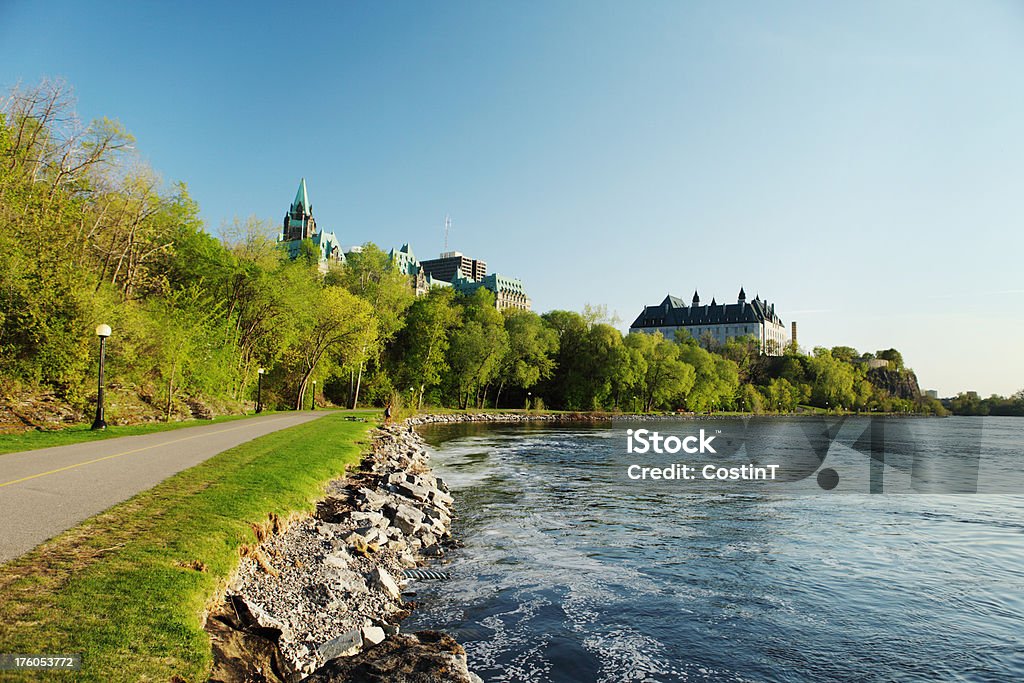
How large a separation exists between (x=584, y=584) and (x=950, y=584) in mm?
6839

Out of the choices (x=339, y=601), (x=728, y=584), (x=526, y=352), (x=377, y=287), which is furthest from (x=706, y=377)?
(x=339, y=601)

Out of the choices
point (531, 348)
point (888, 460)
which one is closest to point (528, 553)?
point (888, 460)

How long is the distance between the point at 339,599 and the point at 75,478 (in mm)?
6688

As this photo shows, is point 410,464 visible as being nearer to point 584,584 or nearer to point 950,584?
point 584,584

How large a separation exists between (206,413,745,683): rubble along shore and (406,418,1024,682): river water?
2.71ft

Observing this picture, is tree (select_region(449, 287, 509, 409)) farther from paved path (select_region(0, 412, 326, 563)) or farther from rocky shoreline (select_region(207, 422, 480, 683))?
rocky shoreline (select_region(207, 422, 480, 683))

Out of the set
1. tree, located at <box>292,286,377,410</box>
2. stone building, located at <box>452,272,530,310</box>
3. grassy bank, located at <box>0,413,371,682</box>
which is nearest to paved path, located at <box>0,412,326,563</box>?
grassy bank, located at <box>0,413,371,682</box>

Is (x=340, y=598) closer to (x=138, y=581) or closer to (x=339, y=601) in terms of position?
(x=339, y=601)

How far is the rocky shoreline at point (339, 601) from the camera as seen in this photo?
237 inches

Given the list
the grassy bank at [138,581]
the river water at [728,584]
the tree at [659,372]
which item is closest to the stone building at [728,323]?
the tree at [659,372]

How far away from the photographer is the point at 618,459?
30781 millimetres

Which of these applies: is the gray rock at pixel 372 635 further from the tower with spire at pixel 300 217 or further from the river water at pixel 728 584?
the tower with spire at pixel 300 217

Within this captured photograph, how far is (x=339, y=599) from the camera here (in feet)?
28.4

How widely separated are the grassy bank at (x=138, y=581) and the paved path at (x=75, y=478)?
0.38 meters
